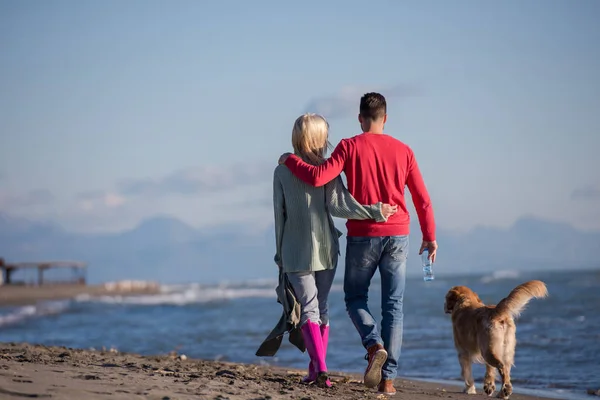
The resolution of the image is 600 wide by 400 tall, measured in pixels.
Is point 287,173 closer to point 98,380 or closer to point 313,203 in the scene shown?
point 313,203

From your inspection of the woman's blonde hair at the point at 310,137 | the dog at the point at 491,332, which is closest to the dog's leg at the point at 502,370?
the dog at the point at 491,332

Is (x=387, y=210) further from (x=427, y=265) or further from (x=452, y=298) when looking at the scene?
(x=452, y=298)

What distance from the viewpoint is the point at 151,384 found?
197 inches

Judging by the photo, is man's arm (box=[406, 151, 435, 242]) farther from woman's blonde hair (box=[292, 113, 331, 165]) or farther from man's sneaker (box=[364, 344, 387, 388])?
man's sneaker (box=[364, 344, 387, 388])

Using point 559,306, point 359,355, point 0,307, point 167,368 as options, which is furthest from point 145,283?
point 167,368

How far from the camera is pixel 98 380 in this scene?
5.04m

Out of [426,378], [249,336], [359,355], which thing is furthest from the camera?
[249,336]

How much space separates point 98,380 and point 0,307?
29955 millimetres

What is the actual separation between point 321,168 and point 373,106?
647 millimetres

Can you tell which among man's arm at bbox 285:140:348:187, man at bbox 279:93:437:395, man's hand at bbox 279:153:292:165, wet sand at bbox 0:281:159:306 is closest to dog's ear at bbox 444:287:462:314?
man at bbox 279:93:437:395

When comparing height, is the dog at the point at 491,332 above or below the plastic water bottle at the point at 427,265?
below

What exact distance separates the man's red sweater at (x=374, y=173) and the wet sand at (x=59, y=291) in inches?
1278

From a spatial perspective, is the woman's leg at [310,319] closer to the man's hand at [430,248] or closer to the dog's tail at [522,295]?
the man's hand at [430,248]

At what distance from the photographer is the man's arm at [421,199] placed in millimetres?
5703
